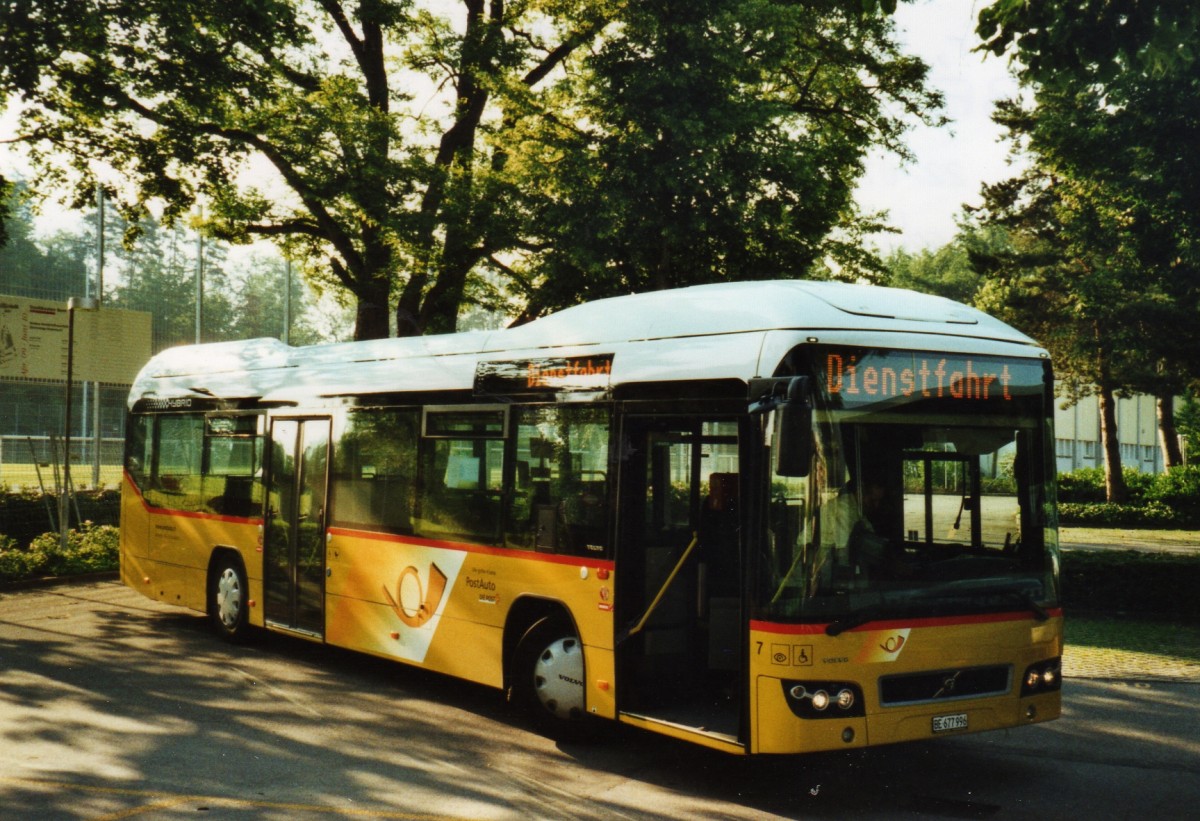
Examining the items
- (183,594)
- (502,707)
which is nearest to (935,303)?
(502,707)

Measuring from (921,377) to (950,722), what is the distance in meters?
2.06

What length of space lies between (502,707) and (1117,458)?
1384 inches

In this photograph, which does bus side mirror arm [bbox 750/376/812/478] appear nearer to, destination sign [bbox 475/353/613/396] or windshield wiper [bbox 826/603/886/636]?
windshield wiper [bbox 826/603/886/636]

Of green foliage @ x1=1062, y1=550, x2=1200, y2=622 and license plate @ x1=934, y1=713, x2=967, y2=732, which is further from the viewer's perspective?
green foliage @ x1=1062, y1=550, x2=1200, y2=622

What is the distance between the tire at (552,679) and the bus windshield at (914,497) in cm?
208

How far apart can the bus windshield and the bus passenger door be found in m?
5.88

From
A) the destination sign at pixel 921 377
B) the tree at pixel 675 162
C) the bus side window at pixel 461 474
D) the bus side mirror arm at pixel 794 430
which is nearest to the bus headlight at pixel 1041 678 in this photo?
the destination sign at pixel 921 377

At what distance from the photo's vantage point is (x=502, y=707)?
34.1 feet

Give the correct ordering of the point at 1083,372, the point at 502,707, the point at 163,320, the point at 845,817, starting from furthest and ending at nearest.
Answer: the point at 163,320
the point at 1083,372
the point at 502,707
the point at 845,817

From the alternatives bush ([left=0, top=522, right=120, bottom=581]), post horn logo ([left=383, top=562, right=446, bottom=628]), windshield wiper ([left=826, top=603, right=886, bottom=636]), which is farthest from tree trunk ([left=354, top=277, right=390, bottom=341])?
windshield wiper ([left=826, top=603, right=886, bottom=636])

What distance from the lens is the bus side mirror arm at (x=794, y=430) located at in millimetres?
6770

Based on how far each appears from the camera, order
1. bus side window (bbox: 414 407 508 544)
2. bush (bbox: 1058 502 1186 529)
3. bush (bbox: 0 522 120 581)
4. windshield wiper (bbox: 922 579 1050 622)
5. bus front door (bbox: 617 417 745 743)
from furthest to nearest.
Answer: bush (bbox: 1058 502 1186 529), bush (bbox: 0 522 120 581), bus side window (bbox: 414 407 508 544), bus front door (bbox: 617 417 745 743), windshield wiper (bbox: 922 579 1050 622)

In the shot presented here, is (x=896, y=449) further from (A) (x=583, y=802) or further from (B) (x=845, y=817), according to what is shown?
(A) (x=583, y=802)

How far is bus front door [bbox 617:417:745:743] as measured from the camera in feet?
26.8
